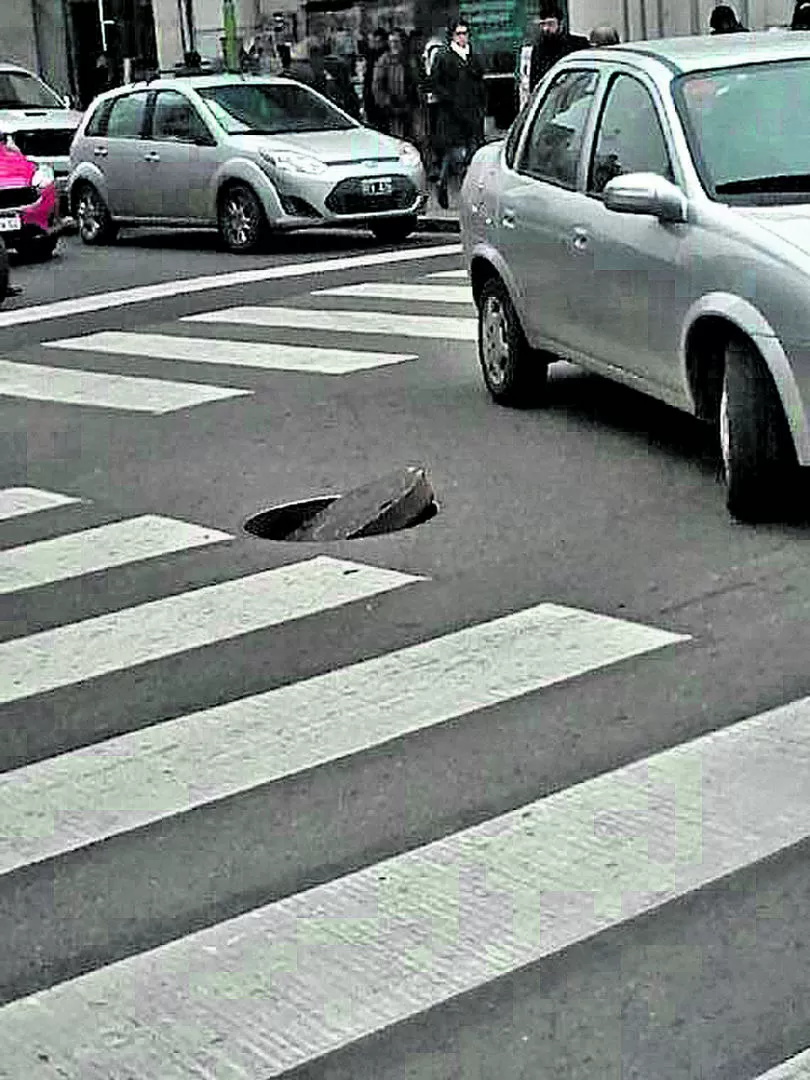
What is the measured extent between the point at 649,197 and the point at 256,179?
11627 mm

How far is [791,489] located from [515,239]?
263 centimetres

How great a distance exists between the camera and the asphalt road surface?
418cm

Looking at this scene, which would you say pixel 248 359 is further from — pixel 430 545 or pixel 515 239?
pixel 430 545

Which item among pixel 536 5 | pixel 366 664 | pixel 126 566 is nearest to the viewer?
pixel 366 664

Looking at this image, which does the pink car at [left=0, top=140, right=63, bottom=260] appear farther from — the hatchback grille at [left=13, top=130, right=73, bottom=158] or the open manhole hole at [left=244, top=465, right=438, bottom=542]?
the open manhole hole at [left=244, top=465, right=438, bottom=542]

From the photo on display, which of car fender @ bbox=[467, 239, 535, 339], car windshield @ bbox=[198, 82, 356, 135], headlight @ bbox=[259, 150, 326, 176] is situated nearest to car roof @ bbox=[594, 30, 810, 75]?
car fender @ bbox=[467, 239, 535, 339]

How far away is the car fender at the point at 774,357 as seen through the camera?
7.53m

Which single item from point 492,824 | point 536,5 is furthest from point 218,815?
point 536,5

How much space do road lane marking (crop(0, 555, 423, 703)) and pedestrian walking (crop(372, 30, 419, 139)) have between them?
17279mm

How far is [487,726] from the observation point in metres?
5.85

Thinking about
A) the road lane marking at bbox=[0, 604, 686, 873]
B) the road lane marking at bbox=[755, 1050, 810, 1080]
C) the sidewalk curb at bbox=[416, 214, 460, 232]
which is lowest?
the sidewalk curb at bbox=[416, 214, 460, 232]

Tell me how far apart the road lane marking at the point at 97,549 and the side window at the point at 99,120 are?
14.0m

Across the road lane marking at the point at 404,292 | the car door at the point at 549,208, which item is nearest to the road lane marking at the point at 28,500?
the car door at the point at 549,208

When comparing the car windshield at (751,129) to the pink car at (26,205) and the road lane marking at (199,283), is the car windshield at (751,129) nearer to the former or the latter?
the road lane marking at (199,283)
